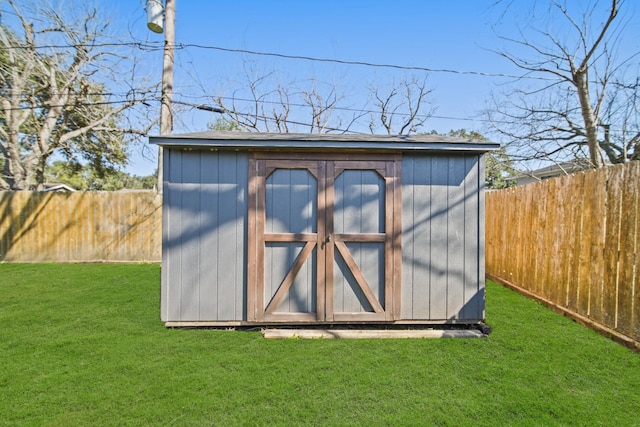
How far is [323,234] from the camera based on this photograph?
3311 millimetres

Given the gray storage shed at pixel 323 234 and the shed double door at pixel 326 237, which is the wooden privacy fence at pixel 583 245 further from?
the shed double door at pixel 326 237

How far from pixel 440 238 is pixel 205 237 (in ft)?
8.74

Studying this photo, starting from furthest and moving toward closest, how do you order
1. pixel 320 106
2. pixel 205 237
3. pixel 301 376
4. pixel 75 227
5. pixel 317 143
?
pixel 320 106 < pixel 75 227 < pixel 205 237 < pixel 317 143 < pixel 301 376

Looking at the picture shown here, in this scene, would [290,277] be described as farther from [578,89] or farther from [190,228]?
[578,89]

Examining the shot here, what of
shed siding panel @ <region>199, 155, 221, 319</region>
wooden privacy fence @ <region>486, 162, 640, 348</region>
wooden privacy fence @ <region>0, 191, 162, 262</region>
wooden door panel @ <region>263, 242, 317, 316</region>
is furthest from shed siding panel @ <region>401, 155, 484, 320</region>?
Answer: wooden privacy fence @ <region>0, 191, 162, 262</region>

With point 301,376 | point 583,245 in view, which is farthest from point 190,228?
point 583,245

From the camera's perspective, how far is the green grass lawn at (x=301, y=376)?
6.44 ft

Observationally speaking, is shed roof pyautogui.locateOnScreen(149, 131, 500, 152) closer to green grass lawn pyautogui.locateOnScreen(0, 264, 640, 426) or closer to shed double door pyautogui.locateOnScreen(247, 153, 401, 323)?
shed double door pyautogui.locateOnScreen(247, 153, 401, 323)

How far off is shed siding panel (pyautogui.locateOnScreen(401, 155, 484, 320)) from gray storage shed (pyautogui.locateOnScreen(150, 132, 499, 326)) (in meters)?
0.01

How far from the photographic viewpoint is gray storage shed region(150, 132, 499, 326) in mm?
3283

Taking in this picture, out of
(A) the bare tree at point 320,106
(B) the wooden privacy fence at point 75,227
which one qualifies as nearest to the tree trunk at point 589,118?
(A) the bare tree at point 320,106

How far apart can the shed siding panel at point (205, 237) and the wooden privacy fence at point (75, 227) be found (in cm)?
463

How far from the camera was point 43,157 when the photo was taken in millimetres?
8320

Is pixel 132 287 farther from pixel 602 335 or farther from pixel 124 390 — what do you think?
pixel 602 335
